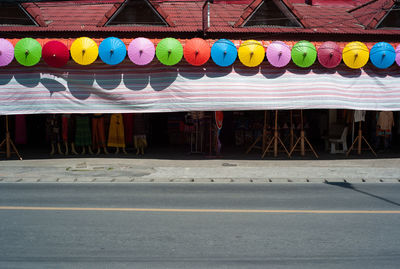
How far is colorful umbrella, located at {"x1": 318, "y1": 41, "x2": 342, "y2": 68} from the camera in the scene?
13273 mm

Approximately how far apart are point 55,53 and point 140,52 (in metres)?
2.77

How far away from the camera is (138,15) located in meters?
14.8

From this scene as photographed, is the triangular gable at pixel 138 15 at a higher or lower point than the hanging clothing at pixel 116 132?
higher

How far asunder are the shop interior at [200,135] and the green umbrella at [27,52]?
2840 millimetres

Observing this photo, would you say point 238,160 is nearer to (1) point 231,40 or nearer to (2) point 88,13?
(1) point 231,40

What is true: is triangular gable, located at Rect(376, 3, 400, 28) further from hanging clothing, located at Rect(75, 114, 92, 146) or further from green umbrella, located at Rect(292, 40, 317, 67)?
hanging clothing, located at Rect(75, 114, 92, 146)

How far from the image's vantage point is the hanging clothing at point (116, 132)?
1537 centimetres

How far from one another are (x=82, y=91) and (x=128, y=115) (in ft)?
9.41

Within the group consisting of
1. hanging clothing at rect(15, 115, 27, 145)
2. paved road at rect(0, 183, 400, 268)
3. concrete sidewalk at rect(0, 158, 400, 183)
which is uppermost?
hanging clothing at rect(15, 115, 27, 145)

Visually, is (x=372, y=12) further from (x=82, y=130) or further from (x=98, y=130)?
(x=82, y=130)

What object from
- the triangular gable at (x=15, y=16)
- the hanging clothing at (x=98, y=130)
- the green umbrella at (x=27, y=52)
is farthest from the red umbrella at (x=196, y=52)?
the triangular gable at (x=15, y=16)

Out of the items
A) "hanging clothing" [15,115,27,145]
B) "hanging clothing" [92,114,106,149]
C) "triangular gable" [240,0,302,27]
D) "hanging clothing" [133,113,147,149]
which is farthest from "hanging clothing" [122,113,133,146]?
"triangular gable" [240,0,302,27]

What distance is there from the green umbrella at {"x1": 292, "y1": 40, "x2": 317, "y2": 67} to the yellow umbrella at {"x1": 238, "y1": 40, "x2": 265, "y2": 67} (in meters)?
1.12

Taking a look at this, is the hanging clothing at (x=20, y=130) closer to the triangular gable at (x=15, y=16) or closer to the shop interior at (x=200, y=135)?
the shop interior at (x=200, y=135)
